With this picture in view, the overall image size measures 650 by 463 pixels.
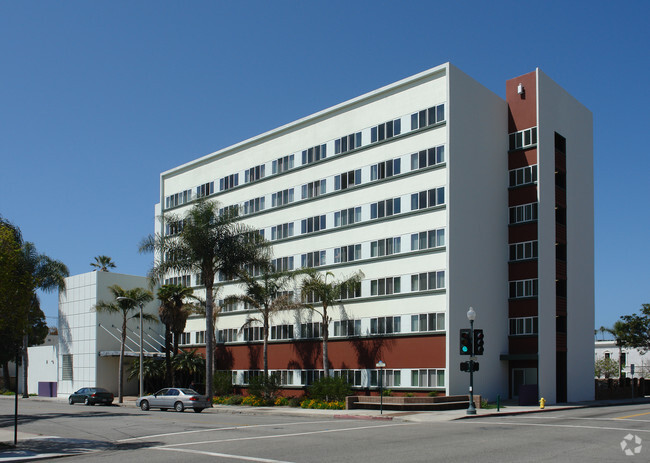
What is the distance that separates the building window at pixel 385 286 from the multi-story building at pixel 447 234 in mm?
89

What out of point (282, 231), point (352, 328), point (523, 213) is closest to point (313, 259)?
point (282, 231)

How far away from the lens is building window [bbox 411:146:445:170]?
4772 cm

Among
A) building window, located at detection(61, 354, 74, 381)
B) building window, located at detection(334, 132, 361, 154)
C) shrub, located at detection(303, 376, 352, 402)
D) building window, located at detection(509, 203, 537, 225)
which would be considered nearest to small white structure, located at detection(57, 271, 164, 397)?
building window, located at detection(61, 354, 74, 381)

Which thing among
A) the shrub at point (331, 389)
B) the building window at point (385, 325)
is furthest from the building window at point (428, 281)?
the shrub at point (331, 389)

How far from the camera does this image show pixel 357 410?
Answer: 4012cm

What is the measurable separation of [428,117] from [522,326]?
54.4ft

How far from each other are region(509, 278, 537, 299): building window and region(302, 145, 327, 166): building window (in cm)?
1848

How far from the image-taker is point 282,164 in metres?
61.2

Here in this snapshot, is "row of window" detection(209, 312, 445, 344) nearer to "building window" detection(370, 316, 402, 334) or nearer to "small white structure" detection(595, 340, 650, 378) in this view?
"building window" detection(370, 316, 402, 334)

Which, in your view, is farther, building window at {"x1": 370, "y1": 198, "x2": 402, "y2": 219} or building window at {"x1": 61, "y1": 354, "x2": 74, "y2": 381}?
building window at {"x1": 61, "y1": 354, "x2": 74, "y2": 381}

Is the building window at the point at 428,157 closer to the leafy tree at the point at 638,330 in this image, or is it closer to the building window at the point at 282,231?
the building window at the point at 282,231

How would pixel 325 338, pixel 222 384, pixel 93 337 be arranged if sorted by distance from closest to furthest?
1. pixel 325 338
2. pixel 222 384
3. pixel 93 337

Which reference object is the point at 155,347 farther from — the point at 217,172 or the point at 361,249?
the point at 361,249

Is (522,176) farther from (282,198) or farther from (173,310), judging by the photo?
(173,310)
